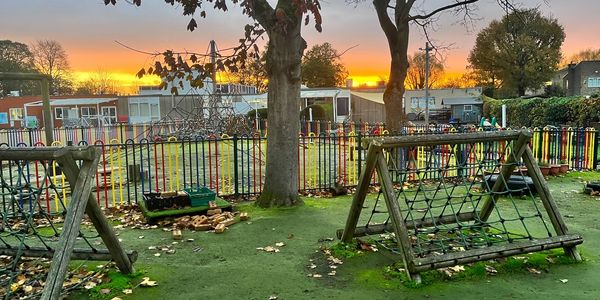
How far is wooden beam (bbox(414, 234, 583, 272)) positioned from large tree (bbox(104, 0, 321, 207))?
3.77 meters

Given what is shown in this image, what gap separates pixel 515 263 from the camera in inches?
191

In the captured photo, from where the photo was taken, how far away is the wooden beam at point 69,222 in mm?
3441

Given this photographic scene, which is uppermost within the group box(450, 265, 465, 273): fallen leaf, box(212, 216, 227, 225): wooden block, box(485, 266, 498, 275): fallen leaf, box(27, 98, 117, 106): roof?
box(27, 98, 117, 106): roof

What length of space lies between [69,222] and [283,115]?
14.5 feet

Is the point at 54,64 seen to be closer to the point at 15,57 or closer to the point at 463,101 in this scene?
the point at 15,57

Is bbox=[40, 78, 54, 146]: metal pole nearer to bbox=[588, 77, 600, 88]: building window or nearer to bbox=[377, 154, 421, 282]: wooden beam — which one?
bbox=[377, 154, 421, 282]: wooden beam

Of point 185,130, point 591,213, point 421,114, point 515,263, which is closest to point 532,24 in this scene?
point 421,114

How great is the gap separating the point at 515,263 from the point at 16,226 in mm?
6833

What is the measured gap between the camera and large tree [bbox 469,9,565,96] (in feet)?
158

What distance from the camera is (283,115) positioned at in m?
7.62

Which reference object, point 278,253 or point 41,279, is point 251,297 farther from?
point 41,279

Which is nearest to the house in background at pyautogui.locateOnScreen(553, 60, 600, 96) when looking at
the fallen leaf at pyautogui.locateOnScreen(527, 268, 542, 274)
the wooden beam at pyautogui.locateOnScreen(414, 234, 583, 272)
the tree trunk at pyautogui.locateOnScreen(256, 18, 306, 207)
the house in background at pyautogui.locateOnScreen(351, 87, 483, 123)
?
the house in background at pyautogui.locateOnScreen(351, 87, 483, 123)

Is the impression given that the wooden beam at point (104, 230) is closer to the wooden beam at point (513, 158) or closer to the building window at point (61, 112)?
the wooden beam at point (513, 158)

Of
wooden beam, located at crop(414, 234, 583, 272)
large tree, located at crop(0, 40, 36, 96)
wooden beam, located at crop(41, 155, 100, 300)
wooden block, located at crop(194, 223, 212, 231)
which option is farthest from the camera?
large tree, located at crop(0, 40, 36, 96)
